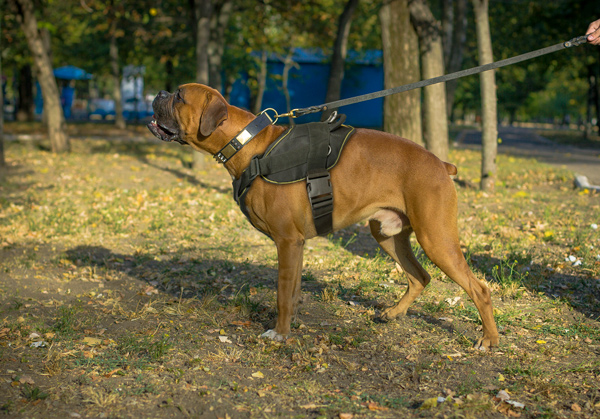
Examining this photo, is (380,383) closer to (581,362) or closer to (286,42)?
(581,362)

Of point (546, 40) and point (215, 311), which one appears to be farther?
point (546, 40)

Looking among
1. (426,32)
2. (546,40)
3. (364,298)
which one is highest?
(546,40)

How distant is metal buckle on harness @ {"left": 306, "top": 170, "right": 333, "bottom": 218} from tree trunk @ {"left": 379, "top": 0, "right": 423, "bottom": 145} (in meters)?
6.90

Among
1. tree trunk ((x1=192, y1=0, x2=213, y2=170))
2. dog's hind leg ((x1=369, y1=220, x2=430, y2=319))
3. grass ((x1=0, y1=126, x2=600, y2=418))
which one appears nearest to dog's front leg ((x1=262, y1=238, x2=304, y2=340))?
grass ((x1=0, y1=126, x2=600, y2=418))

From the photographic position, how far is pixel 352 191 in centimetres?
408

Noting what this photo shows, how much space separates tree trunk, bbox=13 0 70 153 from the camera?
52.5 feet

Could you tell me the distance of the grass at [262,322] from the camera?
3.40 m

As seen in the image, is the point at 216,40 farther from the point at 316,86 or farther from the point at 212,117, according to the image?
the point at 316,86

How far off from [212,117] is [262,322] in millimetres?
1770

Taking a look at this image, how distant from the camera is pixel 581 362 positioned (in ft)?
12.9

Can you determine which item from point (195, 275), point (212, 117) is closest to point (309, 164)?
point (212, 117)

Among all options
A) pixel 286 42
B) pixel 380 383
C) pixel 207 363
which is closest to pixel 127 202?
pixel 207 363

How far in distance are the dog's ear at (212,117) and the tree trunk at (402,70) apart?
7.03 metres

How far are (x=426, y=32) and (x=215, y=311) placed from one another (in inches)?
317
